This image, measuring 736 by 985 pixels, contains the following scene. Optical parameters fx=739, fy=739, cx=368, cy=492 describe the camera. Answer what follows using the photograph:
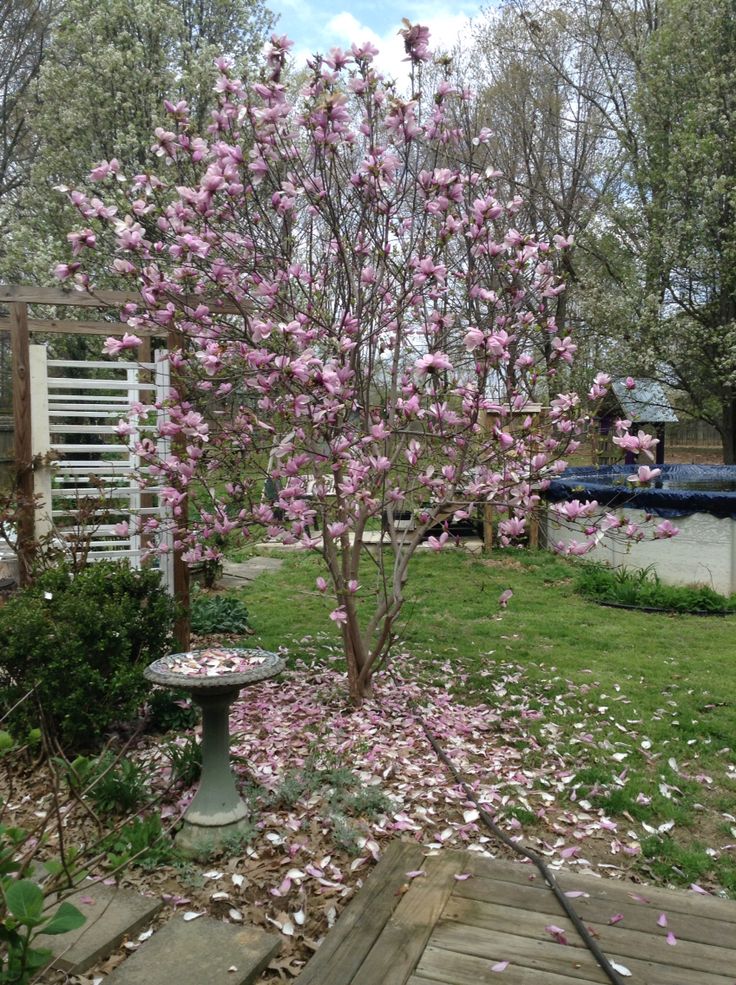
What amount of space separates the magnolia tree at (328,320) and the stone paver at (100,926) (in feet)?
5.43

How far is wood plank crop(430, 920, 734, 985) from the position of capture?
1984mm

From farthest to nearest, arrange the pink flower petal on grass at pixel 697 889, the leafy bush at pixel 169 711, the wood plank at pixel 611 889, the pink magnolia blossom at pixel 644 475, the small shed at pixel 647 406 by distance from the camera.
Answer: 1. the small shed at pixel 647 406
2. the leafy bush at pixel 169 711
3. the pink magnolia blossom at pixel 644 475
4. the pink flower petal on grass at pixel 697 889
5. the wood plank at pixel 611 889

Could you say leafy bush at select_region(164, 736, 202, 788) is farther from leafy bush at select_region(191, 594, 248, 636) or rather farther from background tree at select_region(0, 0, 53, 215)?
background tree at select_region(0, 0, 53, 215)

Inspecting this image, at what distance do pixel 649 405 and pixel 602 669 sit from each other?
9512mm

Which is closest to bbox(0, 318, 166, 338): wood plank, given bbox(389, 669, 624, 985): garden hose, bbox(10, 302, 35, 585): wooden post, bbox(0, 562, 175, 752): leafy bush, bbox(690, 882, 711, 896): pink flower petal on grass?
bbox(10, 302, 35, 585): wooden post

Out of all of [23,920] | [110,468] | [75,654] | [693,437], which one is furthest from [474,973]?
[693,437]

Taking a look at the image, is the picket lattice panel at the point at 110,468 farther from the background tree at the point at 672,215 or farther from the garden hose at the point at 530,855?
the background tree at the point at 672,215

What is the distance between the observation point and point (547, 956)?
6.84ft

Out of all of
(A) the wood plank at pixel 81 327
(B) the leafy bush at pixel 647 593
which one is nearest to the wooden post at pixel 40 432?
(A) the wood plank at pixel 81 327

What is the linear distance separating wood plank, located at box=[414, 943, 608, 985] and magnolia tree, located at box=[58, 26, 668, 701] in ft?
6.21

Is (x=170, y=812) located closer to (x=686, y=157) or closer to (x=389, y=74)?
(x=389, y=74)

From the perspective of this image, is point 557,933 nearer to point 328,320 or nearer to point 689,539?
point 328,320

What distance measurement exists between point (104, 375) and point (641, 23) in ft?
39.2

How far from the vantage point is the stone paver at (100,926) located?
212cm
